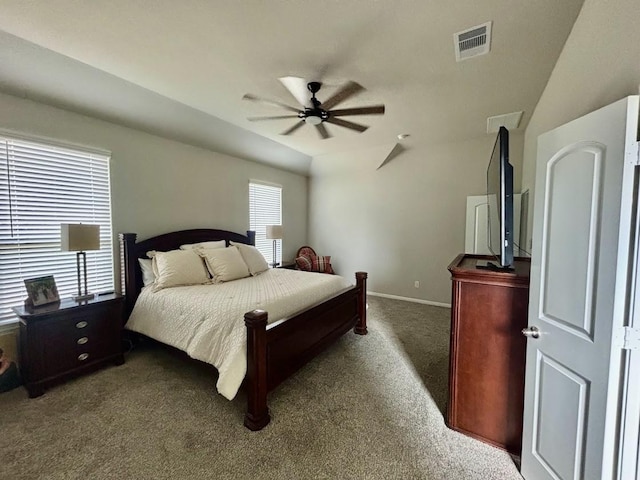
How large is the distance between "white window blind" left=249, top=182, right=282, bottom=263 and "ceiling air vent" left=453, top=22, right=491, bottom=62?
355cm

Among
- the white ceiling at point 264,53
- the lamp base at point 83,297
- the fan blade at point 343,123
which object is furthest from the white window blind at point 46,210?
the fan blade at point 343,123

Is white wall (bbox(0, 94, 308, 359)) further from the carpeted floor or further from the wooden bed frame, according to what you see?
the carpeted floor

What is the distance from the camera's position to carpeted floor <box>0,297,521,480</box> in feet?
5.11

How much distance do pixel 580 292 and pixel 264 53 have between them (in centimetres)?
252

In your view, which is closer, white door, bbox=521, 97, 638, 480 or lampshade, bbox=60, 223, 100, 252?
white door, bbox=521, 97, 638, 480

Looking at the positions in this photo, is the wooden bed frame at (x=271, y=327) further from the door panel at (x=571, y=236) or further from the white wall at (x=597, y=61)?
the white wall at (x=597, y=61)

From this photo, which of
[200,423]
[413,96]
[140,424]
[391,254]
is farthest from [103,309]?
[391,254]

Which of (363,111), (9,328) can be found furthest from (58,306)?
(363,111)

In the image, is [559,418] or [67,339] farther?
[67,339]

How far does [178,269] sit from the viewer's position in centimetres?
300

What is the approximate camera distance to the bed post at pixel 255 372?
1858mm

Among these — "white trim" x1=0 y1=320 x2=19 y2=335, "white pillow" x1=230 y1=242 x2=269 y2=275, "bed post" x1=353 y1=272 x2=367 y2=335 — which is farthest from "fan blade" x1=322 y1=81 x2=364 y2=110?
"white trim" x1=0 y1=320 x2=19 y2=335

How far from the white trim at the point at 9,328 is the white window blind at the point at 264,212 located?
2.96 m

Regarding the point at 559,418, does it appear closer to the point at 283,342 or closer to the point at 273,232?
the point at 283,342
